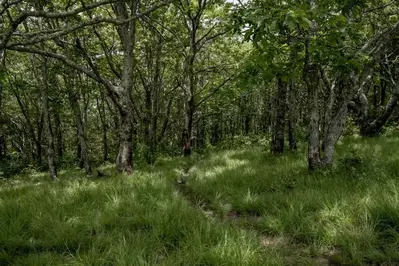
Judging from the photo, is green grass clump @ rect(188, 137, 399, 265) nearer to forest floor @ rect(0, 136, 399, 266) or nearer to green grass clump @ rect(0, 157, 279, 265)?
forest floor @ rect(0, 136, 399, 266)

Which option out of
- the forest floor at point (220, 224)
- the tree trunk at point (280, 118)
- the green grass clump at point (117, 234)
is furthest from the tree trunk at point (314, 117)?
the green grass clump at point (117, 234)

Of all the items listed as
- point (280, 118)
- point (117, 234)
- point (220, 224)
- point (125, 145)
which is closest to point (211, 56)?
point (280, 118)

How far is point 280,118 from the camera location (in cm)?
1073

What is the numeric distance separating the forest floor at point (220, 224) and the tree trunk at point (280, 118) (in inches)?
165

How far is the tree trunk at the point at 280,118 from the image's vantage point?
10609mm

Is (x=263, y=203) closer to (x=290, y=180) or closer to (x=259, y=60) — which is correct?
(x=290, y=180)

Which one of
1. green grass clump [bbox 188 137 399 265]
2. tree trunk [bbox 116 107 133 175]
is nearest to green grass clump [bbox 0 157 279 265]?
green grass clump [bbox 188 137 399 265]

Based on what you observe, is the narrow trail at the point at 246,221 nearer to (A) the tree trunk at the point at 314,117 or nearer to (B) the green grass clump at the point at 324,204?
(B) the green grass clump at the point at 324,204

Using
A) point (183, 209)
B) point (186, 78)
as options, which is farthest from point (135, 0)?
point (183, 209)

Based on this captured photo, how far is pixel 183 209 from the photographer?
479 centimetres

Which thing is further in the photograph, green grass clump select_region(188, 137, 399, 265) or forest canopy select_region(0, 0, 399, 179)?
forest canopy select_region(0, 0, 399, 179)

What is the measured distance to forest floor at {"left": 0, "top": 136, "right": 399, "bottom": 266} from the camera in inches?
139

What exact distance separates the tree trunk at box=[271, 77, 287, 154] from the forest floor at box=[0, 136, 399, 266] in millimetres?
4203

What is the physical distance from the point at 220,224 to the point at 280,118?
7169mm
